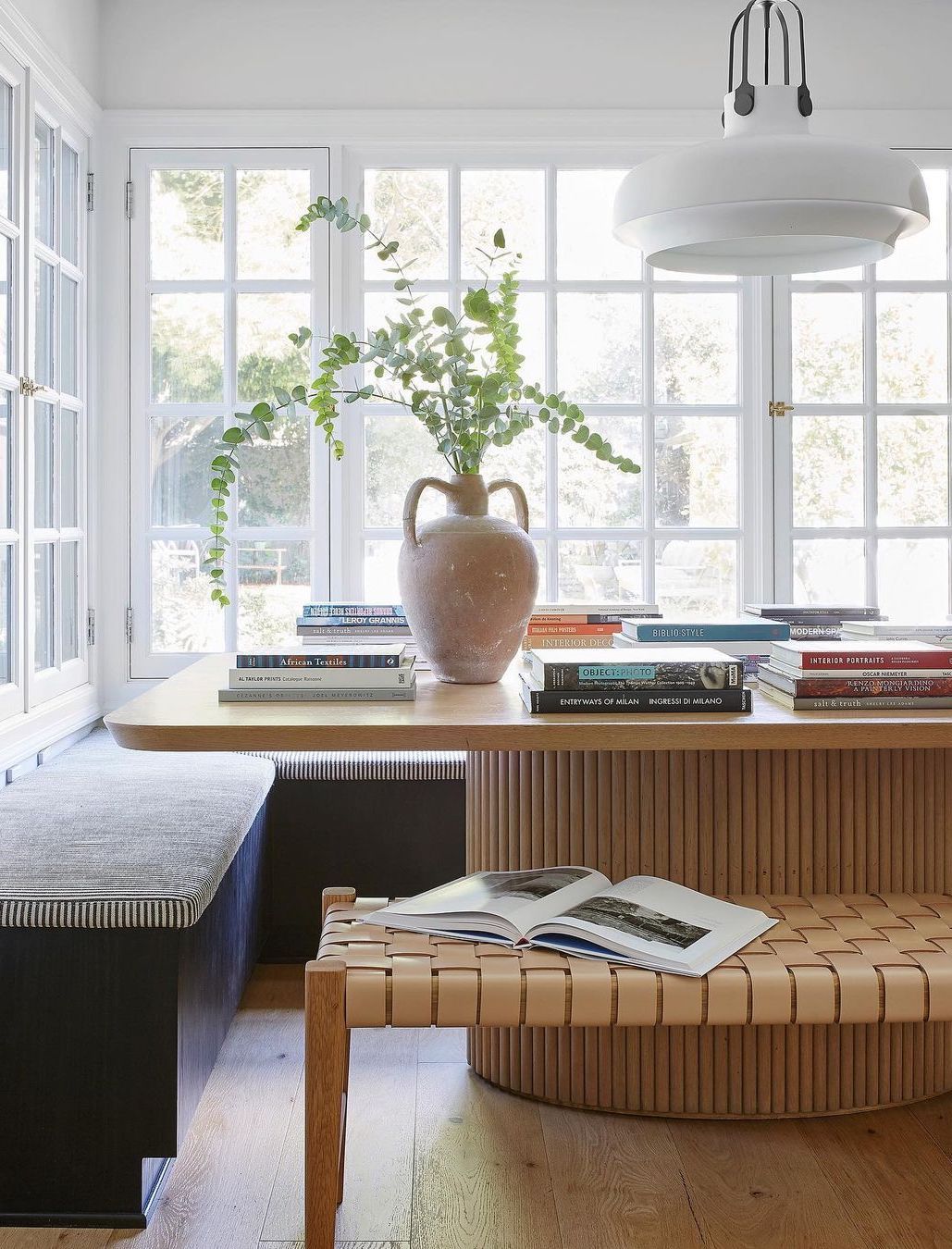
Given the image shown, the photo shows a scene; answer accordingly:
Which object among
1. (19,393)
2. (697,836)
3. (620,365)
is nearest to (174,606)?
(19,393)

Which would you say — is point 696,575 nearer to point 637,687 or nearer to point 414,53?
point 414,53

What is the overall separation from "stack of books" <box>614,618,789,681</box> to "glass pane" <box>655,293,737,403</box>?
5.40ft

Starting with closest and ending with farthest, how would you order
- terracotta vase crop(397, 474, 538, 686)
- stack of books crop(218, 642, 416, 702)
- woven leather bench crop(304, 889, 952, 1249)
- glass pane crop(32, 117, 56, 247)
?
woven leather bench crop(304, 889, 952, 1249) < stack of books crop(218, 642, 416, 702) < terracotta vase crop(397, 474, 538, 686) < glass pane crop(32, 117, 56, 247)

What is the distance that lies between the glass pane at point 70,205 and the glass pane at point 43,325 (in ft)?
0.58

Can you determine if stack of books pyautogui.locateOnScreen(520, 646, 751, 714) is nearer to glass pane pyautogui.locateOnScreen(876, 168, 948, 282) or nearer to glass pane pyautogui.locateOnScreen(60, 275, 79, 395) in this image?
glass pane pyautogui.locateOnScreen(60, 275, 79, 395)

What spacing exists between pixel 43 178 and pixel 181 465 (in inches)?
33.2

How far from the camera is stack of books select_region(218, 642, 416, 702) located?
1.73 meters

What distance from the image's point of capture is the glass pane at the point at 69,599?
3102mm

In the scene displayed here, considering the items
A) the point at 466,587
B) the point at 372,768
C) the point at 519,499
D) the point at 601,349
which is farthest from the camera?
the point at 601,349

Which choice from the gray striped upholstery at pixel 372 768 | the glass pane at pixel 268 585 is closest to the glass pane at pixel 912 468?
the gray striped upholstery at pixel 372 768

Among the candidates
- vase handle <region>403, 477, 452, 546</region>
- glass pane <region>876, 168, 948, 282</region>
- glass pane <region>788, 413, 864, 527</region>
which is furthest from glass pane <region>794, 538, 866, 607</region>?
vase handle <region>403, 477, 452, 546</region>

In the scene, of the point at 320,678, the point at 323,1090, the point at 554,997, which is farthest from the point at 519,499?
the point at 323,1090

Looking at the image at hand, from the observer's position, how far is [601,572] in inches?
137

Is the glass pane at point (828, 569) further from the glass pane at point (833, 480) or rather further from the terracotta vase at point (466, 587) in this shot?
the terracotta vase at point (466, 587)
